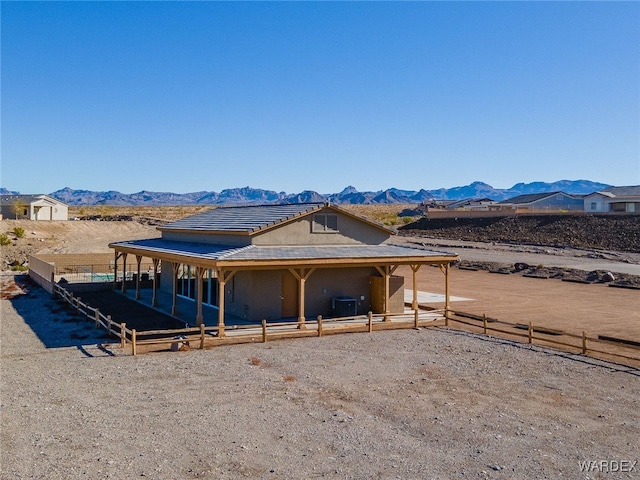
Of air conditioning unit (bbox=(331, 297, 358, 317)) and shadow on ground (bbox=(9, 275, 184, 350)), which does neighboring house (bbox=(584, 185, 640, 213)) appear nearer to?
air conditioning unit (bbox=(331, 297, 358, 317))

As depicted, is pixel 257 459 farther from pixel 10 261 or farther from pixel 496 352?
pixel 10 261

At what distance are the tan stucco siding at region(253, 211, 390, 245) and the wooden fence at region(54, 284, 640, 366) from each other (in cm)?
360

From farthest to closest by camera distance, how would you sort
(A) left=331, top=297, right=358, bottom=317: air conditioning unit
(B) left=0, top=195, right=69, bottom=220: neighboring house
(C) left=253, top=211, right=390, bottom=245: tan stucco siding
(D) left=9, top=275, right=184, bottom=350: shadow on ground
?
(B) left=0, top=195, right=69, bottom=220: neighboring house
(C) left=253, top=211, right=390, bottom=245: tan stucco siding
(A) left=331, top=297, right=358, bottom=317: air conditioning unit
(D) left=9, top=275, right=184, bottom=350: shadow on ground

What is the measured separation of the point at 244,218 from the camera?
89.4 ft

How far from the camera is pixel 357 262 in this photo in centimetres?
2338

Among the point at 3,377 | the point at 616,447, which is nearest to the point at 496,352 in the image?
the point at 616,447

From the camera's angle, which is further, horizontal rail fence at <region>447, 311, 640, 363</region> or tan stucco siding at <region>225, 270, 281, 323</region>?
tan stucco siding at <region>225, 270, 281, 323</region>

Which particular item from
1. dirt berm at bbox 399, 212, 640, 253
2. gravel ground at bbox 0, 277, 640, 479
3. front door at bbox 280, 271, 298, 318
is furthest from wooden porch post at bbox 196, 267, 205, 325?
dirt berm at bbox 399, 212, 640, 253

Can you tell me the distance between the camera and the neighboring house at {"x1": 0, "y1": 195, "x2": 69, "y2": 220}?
77688mm

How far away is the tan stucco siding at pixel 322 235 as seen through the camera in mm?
24344

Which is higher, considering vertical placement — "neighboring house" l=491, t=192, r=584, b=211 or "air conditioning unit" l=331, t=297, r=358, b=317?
"neighboring house" l=491, t=192, r=584, b=211

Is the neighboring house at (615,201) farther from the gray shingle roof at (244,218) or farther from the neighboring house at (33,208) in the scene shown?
the neighboring house at (33,208)

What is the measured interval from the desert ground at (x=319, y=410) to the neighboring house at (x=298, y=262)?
3118 millimetres

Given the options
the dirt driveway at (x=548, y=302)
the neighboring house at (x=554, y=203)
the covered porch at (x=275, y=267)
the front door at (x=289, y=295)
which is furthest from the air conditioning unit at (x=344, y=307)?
the neighboring house at (x=554, y=203)
